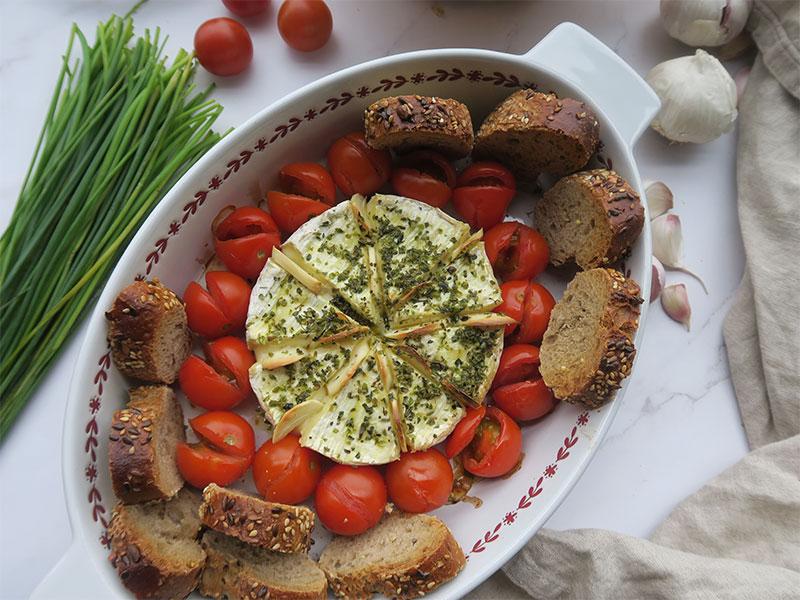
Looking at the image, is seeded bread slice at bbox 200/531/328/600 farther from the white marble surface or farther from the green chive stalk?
the green chive stalk

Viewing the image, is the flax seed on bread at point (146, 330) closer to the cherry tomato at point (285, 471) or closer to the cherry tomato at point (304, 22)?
the cherry tomato at point (285, 471)

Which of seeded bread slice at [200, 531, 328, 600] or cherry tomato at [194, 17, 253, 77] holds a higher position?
cherry tomato at [194, 17, 253, 77]

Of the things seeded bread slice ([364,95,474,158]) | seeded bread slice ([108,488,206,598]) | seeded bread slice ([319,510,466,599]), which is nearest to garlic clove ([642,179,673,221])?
seeded bread slice ([364,95,474,158])

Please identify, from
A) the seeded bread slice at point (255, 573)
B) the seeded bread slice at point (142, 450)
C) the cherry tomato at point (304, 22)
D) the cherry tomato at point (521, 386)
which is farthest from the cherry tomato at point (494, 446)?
the cherry tomato at point (304, 22)

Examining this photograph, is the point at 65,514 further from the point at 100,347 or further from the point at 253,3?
the point at 253,3

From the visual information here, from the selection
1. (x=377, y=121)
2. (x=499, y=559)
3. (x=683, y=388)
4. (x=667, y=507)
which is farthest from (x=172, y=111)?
(x=667, y=507)

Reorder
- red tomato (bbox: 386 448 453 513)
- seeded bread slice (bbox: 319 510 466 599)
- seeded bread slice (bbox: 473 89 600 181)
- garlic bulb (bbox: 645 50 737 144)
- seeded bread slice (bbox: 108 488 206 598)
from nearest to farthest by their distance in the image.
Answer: seeded bread slice (bbox: 108 488 206 598) → seeded bread slice (bbox: 319 510 466 599) → seeded bread slice (bbox: 473 89 600 181) → red tomato (bbox: 386 448 453 513) → garlic bulb (bbox: 645 50 737 144)
